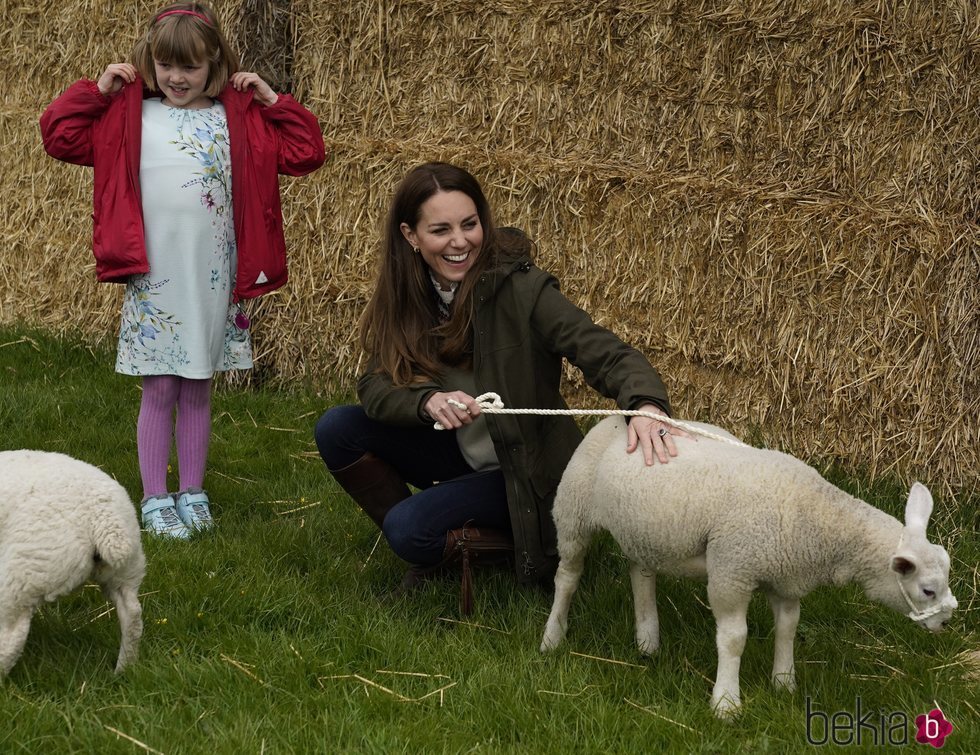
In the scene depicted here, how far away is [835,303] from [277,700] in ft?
9.96

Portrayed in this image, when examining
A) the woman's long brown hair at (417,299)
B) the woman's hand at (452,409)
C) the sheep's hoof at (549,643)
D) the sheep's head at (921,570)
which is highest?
the woman's long brown hair at (417,299)

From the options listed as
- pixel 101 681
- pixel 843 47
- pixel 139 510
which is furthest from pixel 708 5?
pixel 101 681

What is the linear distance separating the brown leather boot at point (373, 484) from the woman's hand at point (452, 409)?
1.88 ft

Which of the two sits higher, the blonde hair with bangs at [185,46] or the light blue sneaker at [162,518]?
the blonde hair with bangs at [185,46]

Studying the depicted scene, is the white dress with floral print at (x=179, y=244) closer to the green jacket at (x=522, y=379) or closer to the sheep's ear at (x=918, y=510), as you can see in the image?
the green jacket at (x=522, y=379)

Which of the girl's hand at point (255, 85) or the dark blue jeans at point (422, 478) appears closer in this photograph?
the dark blue jeans at point (422, 478)

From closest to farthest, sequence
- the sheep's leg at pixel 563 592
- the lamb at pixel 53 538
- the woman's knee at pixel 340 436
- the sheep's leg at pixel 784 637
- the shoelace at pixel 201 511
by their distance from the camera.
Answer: the lamb at pixel 53 538, the sheep's leg at pixel 784 637, the sheep's leg at pixel 563 592, the woman's knee at pixel 340 436, the shoelace at pixel 201 511

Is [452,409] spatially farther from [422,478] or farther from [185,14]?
[185,14]

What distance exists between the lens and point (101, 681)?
11.5 ft

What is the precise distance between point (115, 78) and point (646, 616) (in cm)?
293

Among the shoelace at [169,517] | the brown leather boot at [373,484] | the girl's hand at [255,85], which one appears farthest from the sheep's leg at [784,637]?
the girl's hand at [255,85]

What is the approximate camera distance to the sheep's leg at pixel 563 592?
376 centimetres

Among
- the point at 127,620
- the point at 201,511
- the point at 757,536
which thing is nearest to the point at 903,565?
the point at 757,536

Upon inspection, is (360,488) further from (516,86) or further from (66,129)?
(516,86)
